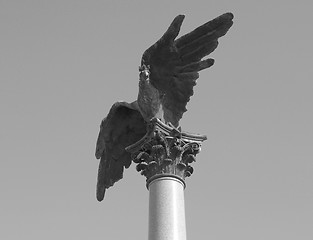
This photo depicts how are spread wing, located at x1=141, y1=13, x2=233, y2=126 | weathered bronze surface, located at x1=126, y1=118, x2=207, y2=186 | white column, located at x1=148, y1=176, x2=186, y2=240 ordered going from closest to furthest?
1. white column, located at x1=148, y1=176, x2=186, y2=240
2. weathered bronze surface, located at x1=126, y1=118, x2=207, y2=186
3. spread wing, located at x1=141, y1=13, x2=233, y2=126

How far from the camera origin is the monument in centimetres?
1786

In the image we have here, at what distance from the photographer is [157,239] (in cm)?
1700

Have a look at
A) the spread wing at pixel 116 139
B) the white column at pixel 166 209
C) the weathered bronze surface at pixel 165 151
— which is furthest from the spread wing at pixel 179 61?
the white column at pixel 166 209

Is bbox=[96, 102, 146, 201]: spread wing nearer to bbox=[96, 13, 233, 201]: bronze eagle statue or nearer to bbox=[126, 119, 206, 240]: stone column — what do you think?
bbox=[96, 13, 233, 201]: bronze eagle statue

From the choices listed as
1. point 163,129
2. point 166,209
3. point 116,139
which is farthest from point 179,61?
point 166,209

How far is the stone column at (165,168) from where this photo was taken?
1738 cm

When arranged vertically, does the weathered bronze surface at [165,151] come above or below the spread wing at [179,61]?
below

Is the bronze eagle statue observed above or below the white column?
above

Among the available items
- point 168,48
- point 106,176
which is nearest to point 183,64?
point 168,48

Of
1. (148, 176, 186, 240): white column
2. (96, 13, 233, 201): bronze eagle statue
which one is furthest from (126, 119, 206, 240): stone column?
(96, 13, 233, 201): bronze eagle statue

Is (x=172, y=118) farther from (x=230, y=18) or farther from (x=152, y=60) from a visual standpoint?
(x=230, y=18)

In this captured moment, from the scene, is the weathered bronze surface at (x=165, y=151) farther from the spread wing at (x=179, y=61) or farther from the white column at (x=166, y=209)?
the spread wing at (x=179, y=61)

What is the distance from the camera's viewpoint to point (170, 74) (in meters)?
20.4

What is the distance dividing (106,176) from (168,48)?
4.68 meters
